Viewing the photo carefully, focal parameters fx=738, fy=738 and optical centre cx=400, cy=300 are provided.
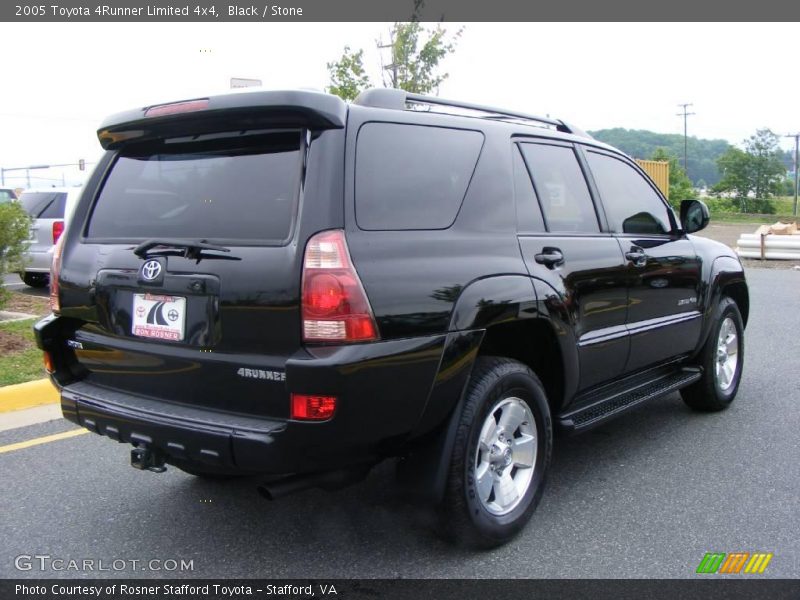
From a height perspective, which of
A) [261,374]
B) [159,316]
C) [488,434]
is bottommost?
[488,434]

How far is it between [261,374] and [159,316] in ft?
1.79

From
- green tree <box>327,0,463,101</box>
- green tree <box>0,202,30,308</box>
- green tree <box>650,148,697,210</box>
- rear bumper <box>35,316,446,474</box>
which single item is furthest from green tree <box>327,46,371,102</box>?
green tree <box>650,148,697,210</box>

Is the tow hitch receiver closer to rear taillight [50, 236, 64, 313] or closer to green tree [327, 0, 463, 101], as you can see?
rear taillight [50, 236, 64, 313]

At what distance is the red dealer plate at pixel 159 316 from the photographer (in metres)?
2.80

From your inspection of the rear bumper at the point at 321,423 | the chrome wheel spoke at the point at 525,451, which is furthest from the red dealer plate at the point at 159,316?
the chrome wheel spoke at the point at 525,451

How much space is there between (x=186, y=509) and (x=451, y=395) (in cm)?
158

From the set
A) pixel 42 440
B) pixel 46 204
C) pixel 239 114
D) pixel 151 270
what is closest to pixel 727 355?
pixel 239 114

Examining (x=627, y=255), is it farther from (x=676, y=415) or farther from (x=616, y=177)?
(x=676, y=415)

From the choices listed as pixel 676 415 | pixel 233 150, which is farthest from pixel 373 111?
pixel 676 415

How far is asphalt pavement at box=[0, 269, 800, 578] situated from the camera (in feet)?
9.95

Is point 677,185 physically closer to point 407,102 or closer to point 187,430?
point 407,102

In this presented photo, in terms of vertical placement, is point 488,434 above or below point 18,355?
above

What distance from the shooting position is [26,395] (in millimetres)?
5332

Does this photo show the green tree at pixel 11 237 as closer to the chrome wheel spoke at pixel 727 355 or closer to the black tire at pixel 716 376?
the black tire at pixel 716 376
